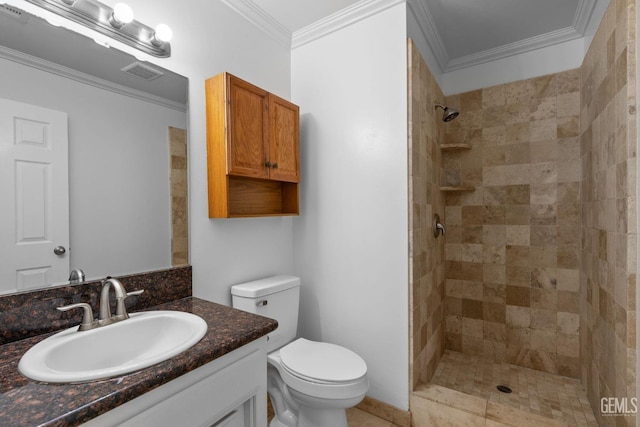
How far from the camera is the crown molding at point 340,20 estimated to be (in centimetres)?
181

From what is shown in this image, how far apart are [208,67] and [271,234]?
1044 mm

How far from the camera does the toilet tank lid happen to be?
1669mm

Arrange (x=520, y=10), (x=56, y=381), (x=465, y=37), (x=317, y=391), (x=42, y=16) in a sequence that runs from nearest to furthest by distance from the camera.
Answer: (x=56, y=381), (x=42, y=16), (x=317, y=391), (x=520, y=10), (x=465, y=37)

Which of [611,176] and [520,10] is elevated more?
[520,10]

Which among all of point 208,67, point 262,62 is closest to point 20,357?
point 208,67

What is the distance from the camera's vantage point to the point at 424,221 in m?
1.99

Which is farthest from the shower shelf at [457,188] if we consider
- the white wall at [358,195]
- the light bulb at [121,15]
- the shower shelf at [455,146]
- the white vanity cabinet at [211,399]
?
the light bulb at [121,15]

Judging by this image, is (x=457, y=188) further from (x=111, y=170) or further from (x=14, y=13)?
(x=14, y=13)

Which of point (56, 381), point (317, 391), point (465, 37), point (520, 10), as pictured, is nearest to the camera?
point (56, 381)

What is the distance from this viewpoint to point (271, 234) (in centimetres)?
205

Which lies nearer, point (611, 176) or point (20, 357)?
point (20, 357)

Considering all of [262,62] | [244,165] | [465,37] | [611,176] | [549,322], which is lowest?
[549,322]

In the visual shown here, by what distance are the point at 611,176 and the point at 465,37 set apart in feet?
4.61

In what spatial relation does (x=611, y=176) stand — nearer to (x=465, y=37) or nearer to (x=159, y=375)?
(x=465, y=37)
